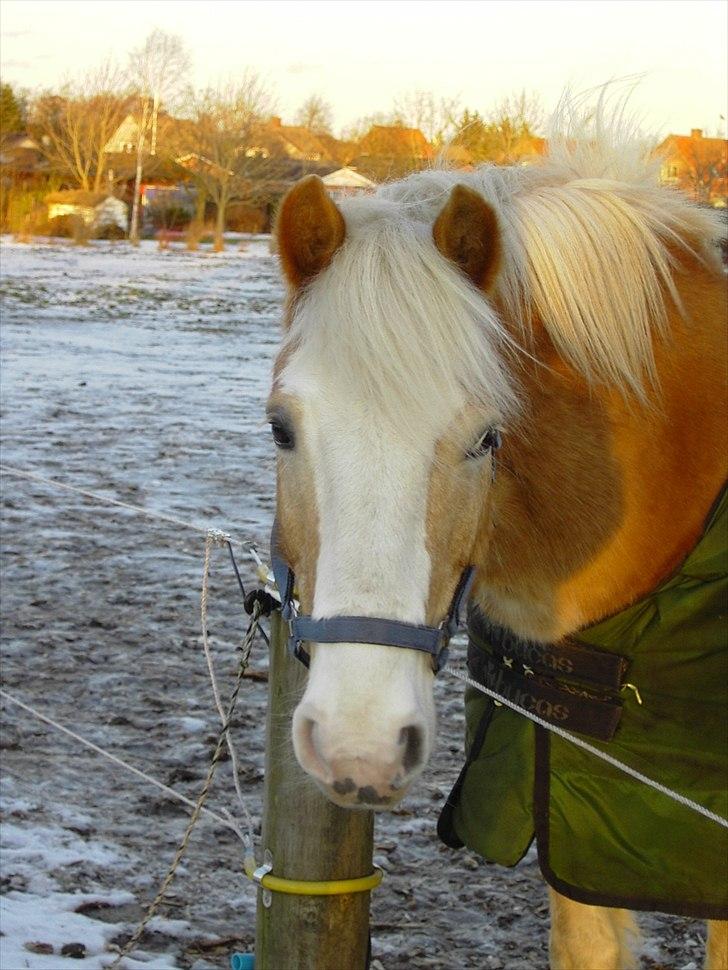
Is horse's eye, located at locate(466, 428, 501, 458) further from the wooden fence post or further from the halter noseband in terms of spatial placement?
the wooden fence post

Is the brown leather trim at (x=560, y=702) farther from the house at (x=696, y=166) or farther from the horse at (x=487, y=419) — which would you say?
the house at (x=696, y=166)

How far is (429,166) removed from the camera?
2271 millimetres

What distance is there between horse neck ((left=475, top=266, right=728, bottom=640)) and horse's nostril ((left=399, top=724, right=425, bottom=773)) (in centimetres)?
43

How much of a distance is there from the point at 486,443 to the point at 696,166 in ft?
44.0

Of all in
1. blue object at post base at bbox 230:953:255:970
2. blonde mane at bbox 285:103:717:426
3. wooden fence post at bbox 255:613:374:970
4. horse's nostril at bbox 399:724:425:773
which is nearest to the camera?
horse's nostril at bbox 399:724:425:773

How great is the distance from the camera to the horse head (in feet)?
5.11

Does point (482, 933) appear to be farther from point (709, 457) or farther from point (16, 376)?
point (16, 376)

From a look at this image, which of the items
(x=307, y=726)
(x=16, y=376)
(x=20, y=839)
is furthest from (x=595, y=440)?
(x=16, y=376)

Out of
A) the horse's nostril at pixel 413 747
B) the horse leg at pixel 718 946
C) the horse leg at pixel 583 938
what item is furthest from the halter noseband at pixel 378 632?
the horse leg at pixel 718 946

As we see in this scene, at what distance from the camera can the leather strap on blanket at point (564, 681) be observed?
2.11 meters

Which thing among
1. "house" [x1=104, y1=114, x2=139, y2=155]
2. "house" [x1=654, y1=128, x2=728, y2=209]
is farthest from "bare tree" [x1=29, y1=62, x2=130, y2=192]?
"house" [x1=654, y1=128, x2=728, y2=209]

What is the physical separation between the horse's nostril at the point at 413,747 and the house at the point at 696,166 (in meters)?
1.31

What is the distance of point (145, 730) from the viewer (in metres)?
4.00

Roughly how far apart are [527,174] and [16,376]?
922 centimetres
